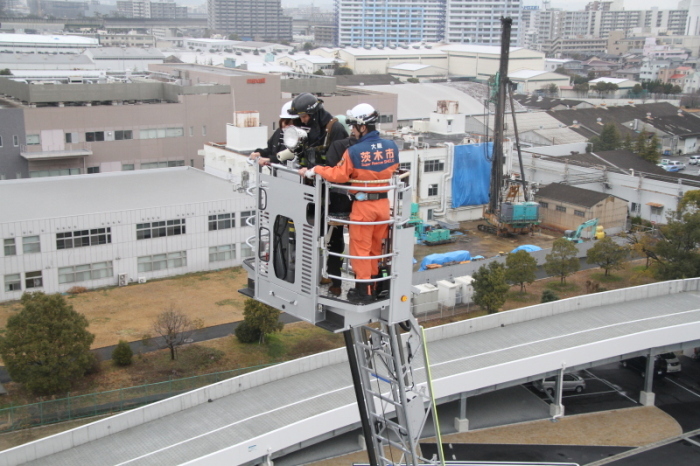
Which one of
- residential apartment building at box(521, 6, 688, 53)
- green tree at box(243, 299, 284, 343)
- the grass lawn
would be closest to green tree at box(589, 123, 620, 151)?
the grass lawn

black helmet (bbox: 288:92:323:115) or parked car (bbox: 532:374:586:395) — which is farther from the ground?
black helmet (bbox: 288:92:323:115)

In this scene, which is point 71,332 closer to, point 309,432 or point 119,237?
point 309,432

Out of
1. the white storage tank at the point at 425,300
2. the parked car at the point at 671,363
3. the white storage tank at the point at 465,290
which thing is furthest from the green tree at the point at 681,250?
the white storage tank at the point at 425,300

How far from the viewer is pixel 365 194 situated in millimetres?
6410

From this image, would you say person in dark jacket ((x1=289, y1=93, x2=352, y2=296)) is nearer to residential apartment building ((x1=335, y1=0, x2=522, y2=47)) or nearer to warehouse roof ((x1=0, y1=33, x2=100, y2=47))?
warehouse roof ((x1=0, y1=33, x2=100, y2=47))

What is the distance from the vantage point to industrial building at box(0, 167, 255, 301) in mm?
24700

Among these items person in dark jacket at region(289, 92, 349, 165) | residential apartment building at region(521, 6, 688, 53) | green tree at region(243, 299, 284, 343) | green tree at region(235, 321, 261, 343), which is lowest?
green tree at region(235, 321, 261, 343)

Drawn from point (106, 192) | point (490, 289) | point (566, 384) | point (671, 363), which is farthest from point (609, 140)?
point (566, 384)

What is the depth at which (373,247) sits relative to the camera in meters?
6.66

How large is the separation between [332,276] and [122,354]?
14.7 metres

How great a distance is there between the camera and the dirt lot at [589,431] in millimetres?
17250

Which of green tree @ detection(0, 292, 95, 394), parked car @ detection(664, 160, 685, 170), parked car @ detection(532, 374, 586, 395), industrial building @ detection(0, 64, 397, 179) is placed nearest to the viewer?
green tree @ detection(0, 292, 95, 394)

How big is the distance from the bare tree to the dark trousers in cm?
1412

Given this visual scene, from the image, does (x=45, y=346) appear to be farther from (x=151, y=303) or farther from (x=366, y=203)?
(x=366, y=203)
